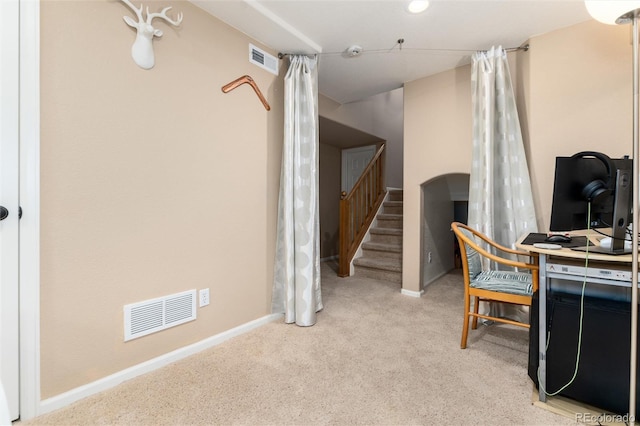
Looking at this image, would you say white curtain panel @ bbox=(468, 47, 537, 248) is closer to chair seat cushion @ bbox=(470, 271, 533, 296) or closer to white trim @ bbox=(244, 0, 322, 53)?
chair seat cushion @ bbox=(470, 271, 533, 296)

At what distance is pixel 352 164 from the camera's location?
18.7ft

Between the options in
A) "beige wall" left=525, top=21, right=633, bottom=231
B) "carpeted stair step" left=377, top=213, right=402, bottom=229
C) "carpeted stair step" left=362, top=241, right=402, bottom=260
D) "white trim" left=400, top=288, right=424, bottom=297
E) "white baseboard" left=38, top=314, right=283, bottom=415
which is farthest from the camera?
Answer: "carpeted stair step" left=377, top=213, right=402, bottom=229

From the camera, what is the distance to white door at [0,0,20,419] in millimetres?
1249

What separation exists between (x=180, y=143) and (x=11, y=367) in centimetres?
140

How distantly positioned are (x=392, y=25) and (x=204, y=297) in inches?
100

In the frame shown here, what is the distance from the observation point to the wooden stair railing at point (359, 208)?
401cm

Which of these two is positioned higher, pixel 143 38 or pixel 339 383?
pixel 143 38

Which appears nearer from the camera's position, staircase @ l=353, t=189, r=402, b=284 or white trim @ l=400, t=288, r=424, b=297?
white trim @ l=400, t=288, r=424, b=297

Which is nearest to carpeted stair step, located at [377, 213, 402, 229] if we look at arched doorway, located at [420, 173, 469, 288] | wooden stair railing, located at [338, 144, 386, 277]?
wooden stair railing, located at [338, 144, 386, 277]

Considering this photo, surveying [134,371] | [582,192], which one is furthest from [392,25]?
[134,371]

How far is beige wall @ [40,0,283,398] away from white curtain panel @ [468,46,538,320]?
195cm

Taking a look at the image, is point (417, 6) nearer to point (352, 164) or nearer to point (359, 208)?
point (359, 208)

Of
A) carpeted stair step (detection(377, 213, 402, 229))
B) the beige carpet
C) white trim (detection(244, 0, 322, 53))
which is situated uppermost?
white trim (detection(244, 0, 322, 53))

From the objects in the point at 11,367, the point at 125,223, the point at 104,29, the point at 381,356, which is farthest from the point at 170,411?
the point at 104,29
